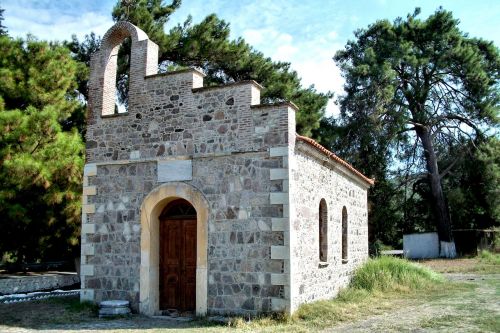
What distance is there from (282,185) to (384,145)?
19.3 m

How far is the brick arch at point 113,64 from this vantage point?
456 inches

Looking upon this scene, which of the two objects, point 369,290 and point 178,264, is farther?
point 369,290

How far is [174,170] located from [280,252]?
2.95m

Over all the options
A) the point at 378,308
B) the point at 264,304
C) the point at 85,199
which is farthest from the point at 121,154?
the point at 378,308


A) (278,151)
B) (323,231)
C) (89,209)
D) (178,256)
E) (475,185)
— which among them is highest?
(475,185)

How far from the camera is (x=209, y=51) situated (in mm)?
20891

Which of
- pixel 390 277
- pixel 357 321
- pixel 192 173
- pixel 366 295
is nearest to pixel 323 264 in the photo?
pixel 366 295

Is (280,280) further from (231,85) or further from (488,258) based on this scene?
(488,258)

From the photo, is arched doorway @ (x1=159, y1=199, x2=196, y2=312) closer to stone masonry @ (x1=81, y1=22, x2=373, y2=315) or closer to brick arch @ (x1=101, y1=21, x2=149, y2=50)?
stone masonry @ (x1=81, y1=22, x2=373, y2=315)

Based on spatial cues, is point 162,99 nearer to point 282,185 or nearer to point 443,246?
point 282,185

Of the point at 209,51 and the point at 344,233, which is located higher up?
the point at 209,51

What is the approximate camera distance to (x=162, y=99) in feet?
36.6

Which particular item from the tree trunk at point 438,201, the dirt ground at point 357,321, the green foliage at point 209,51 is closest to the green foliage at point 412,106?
the tree trunk at point 438,201

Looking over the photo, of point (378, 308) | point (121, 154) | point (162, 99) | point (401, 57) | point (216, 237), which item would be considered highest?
point (401, 57)
